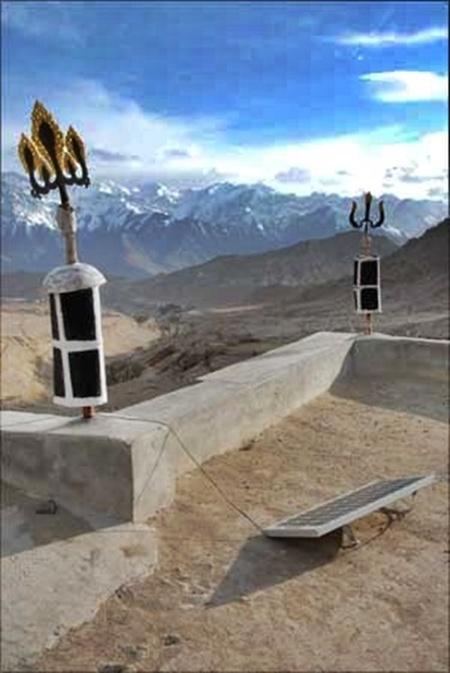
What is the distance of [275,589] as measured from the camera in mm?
4164

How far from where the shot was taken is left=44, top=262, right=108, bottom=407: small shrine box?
4.53 m

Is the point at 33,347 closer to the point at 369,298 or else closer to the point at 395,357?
the point at 369,298

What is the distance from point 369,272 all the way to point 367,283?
0.14 meters

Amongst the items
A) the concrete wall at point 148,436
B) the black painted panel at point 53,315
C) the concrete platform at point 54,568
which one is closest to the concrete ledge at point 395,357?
the concrete wall at point 148,436

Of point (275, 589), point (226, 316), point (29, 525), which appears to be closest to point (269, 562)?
point (275, 589)

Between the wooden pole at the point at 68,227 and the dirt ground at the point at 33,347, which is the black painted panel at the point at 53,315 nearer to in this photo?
the wooden pole at the point at 68,227

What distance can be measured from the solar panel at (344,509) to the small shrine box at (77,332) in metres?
1.32

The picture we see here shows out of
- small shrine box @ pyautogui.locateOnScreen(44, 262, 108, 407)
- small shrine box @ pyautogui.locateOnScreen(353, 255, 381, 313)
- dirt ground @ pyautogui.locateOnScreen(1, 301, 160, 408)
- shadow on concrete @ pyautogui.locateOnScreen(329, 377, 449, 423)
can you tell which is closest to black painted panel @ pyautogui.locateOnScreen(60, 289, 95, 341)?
small shrine box @ pyautogui.locateOnScreen(44, 262, 108, 407)

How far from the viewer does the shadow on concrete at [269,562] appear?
13.5 ft

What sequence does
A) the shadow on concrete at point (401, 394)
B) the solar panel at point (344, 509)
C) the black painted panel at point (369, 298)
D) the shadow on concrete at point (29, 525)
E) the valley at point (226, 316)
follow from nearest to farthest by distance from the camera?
the shadow on concrete at point (29, 525)
the solar panel at point (344, 509)
the shadow on concrete at point (401, 394)
the black painted panel at point (369, 298)
the valley at point (226, 316)

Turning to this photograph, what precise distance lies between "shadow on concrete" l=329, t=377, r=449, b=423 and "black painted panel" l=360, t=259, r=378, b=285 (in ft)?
4.07

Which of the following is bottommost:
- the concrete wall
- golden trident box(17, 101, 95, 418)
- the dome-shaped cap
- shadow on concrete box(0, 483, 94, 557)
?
shadow on concrete box(0, 483, 94, 557)

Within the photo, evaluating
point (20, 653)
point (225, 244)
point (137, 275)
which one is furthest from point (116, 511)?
point (225, 244)

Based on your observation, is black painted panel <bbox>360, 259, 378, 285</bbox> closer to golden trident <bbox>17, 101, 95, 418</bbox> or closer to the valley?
the valley
